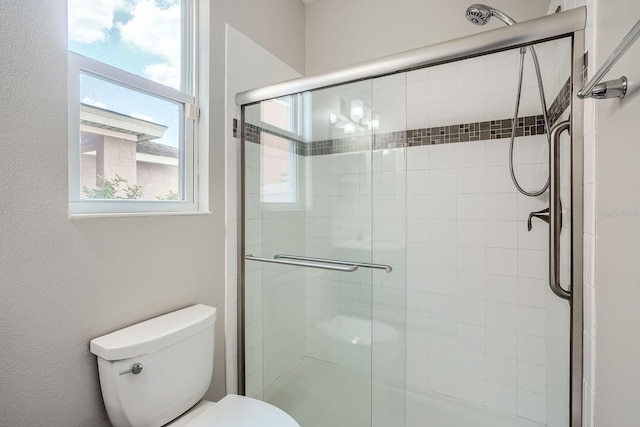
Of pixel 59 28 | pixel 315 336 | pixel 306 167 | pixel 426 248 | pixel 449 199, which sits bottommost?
pixel 315 336

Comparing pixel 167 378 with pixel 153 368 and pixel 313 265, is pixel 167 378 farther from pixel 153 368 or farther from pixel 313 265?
pixel 313 265

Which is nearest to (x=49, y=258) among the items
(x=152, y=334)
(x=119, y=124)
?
(x=152, y=334)

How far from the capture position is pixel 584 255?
925 millimetres

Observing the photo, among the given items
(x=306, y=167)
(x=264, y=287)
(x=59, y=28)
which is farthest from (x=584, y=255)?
(x=59, y=28)

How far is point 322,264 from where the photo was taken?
1.53 m

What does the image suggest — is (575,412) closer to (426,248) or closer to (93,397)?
(426,248)

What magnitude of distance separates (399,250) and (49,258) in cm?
138

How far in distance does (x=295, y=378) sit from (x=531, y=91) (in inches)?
82.7

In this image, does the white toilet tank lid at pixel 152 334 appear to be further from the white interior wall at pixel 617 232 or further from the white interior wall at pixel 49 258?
the white interior wall at pixel 617 232

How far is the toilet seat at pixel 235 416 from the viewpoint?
1.07 metres

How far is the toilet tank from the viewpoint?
3.26 feet

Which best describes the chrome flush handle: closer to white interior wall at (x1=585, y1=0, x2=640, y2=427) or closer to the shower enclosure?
the shower enclosure

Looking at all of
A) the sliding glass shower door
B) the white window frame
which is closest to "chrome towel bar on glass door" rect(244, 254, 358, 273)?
the sliding glass shower door

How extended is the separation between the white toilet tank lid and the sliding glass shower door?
17.5 inches
